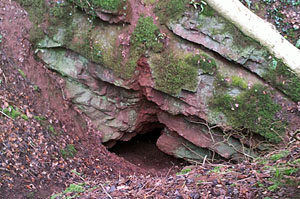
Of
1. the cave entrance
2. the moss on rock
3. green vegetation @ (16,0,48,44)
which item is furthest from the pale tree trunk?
green vegetation @ (16,0,48,44)

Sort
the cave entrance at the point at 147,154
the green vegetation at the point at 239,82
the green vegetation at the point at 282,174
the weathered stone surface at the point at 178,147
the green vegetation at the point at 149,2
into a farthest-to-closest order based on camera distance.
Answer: the cave entrance at the point at 147,154
the weathered stone surface at the point at 178,147
the green vegetation at the point at 149,2
the green vegetation at the point at 239,82
the green vegetation at the point at 282,174

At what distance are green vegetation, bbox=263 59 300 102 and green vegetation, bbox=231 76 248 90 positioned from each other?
0.44 metres

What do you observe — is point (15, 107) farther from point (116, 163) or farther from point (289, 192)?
point (289, 192)

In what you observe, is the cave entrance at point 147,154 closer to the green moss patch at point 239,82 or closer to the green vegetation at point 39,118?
the green moss patch at point 239,82

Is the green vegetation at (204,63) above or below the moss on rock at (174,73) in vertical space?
above

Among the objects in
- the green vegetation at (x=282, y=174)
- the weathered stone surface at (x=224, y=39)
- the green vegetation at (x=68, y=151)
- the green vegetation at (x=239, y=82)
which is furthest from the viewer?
the green vegetation at (x=239, y=82)

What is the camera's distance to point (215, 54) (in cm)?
602

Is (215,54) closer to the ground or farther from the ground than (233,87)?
farther from the ground

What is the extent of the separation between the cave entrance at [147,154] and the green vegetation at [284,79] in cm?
292

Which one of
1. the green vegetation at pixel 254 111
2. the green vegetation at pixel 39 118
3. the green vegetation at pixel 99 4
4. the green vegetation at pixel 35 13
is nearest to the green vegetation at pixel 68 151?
the green vegetation at pixel 39 118

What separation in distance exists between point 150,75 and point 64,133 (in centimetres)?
219

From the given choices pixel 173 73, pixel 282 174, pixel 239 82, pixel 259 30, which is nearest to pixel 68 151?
pixel 173 73

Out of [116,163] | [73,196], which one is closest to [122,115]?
[116,163]

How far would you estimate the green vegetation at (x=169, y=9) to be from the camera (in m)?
6.00
